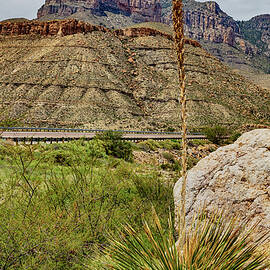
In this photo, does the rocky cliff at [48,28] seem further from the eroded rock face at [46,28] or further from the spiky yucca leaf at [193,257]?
the spiky yucca leaf at [193,257]

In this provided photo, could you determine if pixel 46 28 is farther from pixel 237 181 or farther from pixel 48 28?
pixel 237 181

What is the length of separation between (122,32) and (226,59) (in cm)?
11624

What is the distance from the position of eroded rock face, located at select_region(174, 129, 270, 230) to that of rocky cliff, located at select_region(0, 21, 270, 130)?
155 feet

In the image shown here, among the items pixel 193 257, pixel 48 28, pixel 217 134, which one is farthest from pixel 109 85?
pixel 193 257

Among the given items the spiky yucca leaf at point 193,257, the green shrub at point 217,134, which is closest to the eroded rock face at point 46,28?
the green shrub at point 217,134

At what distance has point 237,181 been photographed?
3.93 m

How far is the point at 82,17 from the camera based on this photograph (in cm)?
15862

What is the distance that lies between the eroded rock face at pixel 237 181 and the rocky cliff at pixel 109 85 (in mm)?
47174

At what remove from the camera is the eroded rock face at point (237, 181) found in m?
3.69

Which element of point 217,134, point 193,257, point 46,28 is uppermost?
point 46,28

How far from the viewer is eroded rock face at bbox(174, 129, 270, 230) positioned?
3.69 metres

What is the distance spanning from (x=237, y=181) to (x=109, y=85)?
61.8m

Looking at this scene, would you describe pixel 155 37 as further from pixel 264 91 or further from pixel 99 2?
pixel 99 2

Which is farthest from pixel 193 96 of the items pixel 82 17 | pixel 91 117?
A: pixel 82 17
